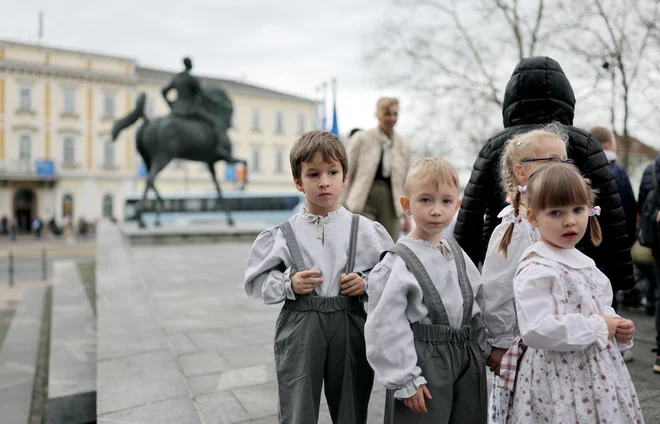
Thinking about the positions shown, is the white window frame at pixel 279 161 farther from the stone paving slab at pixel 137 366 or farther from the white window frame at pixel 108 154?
the stone paving slab at pixel 137 366

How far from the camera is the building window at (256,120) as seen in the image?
169ft

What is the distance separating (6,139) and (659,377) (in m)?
46.8

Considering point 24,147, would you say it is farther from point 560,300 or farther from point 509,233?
point 560,300

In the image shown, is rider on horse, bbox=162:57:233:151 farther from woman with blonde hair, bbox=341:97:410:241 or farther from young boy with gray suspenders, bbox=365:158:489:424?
young boy with gray suspenders, bbox=365:158:489:424

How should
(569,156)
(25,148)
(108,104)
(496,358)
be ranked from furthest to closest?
(108,104) < (25,148) < (569,156) < (496,358)

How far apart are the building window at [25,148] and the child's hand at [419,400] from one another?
4657 cm

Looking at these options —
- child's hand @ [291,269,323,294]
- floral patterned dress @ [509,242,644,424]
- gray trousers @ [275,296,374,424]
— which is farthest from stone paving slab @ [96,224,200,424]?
floral patterned dress @ [509,242,644,424]

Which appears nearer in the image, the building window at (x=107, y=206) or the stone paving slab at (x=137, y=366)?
the stone paving slab at (x=137, y=366)

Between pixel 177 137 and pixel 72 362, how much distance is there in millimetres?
8537

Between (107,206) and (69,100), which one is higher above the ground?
(69,100)

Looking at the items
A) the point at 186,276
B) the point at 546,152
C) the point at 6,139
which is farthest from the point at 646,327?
the point at 6,139

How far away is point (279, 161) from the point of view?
53.2 meters

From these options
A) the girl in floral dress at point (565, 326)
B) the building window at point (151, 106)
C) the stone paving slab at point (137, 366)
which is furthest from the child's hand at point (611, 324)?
the building window at point (151, 106)

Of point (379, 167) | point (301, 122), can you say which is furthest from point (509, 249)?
point (301, 122)
